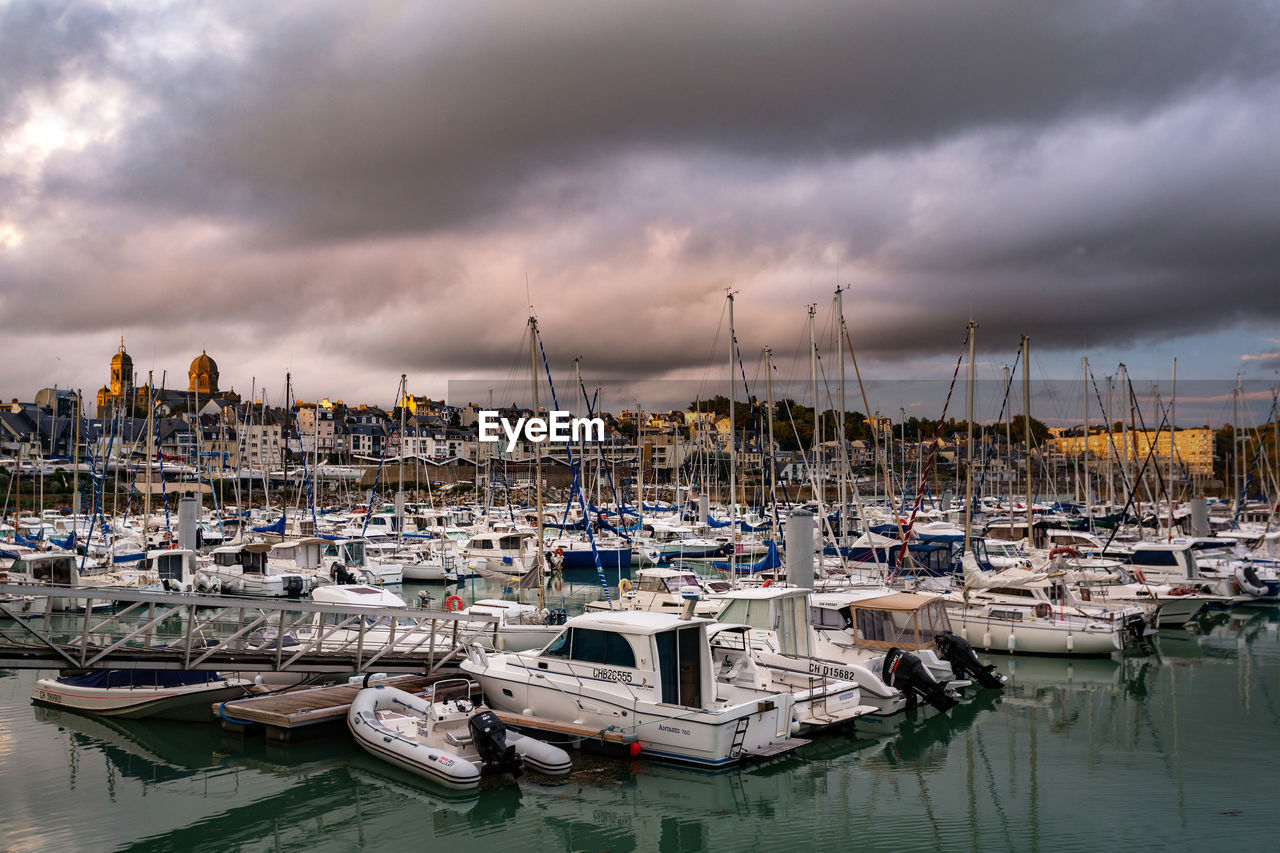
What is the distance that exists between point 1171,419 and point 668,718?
55.8m

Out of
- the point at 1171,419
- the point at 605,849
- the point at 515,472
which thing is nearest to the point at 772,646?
the point at 605,849

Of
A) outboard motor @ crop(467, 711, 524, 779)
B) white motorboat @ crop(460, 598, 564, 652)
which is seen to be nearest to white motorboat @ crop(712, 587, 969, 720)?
outboard motor @ crop(467, 711, 524, 779)

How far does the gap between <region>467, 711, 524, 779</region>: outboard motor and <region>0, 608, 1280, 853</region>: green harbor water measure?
0.41 meters

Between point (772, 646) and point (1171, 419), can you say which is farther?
point (1171, 419)

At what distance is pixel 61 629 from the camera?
32.6 meters

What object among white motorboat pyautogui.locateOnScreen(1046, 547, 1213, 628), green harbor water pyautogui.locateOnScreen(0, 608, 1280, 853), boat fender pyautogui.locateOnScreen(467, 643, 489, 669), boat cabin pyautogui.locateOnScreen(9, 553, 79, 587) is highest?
boat cabin pyautogui.locateOnScreen(9, 553, 79, 587)

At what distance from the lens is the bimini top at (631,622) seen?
1717 cm

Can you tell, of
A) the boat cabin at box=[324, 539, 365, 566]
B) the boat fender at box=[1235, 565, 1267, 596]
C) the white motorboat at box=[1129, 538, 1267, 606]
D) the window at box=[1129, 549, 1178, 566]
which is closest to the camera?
the white motorboat at box=[1129, 538, 1267, 606]

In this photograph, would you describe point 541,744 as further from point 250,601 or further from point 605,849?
point 250,601

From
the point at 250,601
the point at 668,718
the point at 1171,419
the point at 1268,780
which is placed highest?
the point at 1171,419

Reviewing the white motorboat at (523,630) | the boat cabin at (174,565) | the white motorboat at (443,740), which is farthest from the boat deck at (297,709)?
the boat cabin at (174,565)

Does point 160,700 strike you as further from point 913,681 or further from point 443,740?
point 913,681

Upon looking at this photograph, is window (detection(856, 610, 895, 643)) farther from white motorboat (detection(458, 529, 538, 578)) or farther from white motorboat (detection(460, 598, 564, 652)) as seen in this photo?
white motorboat (detection(458, 529, 538, 578))

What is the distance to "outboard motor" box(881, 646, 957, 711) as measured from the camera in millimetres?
20797
